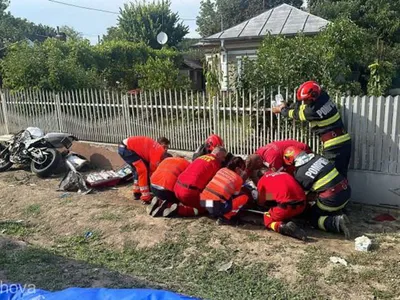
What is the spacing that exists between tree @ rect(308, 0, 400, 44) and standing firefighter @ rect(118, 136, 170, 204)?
13307mm

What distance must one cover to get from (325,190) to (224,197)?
1.23m

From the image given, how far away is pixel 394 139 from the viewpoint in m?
5.02

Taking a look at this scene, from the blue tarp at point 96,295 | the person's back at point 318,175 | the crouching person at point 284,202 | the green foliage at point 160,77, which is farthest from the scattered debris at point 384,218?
A: the green foliage at point 160,77

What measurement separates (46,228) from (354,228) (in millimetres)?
4071

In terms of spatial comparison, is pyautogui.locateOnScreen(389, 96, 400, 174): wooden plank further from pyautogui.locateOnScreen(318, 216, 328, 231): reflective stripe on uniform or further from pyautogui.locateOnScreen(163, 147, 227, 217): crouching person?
pyautogui.locateOnScreen(163, 147, 227, 217): crouching person

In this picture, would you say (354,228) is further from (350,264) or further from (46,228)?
(46,228)

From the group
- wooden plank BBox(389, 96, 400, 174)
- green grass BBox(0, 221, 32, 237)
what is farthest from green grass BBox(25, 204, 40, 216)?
wooden plank BBox(389, 96, 400, 174)

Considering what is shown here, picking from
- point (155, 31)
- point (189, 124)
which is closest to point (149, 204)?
point (189, 124)

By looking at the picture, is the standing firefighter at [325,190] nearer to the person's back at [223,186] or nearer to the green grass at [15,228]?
the person's back at [223,186]

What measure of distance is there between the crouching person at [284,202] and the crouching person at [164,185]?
1.26 metres

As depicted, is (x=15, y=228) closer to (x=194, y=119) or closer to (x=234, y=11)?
(x=194, y=119)

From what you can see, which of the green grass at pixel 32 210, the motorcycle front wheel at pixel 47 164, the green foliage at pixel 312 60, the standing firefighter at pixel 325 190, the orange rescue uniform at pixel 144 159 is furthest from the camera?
the motorcycle front wheel at pixel 47 164

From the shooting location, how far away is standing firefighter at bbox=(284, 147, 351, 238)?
4520 millimetres

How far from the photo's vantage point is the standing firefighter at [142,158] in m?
5.81
